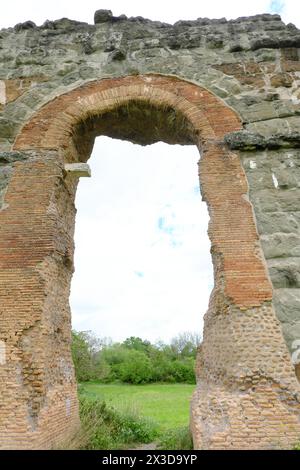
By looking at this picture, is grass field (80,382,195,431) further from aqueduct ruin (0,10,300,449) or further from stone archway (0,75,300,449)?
aqueduct ruin (0,10,300,449)

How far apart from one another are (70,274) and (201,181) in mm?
2238

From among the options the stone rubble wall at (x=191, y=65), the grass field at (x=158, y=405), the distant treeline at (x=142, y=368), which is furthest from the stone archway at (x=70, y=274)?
the distant treeline at (x=142, y=368)

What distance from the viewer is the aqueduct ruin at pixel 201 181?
389 cm

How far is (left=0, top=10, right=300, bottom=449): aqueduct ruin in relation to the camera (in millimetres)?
3887

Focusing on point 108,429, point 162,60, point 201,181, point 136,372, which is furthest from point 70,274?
point 136,372

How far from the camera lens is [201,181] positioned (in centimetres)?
517

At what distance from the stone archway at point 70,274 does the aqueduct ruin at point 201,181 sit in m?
0.02

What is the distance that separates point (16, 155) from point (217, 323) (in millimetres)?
3583

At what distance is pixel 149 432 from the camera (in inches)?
288

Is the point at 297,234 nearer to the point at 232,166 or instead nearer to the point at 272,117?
the point at 232,166

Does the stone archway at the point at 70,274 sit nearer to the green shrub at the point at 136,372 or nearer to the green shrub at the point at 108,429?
the green shrub at the point at 108,429

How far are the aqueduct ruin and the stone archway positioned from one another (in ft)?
0.05

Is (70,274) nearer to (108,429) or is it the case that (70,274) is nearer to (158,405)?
(108,429)

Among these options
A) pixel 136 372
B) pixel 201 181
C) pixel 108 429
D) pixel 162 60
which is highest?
pixel 162 60
